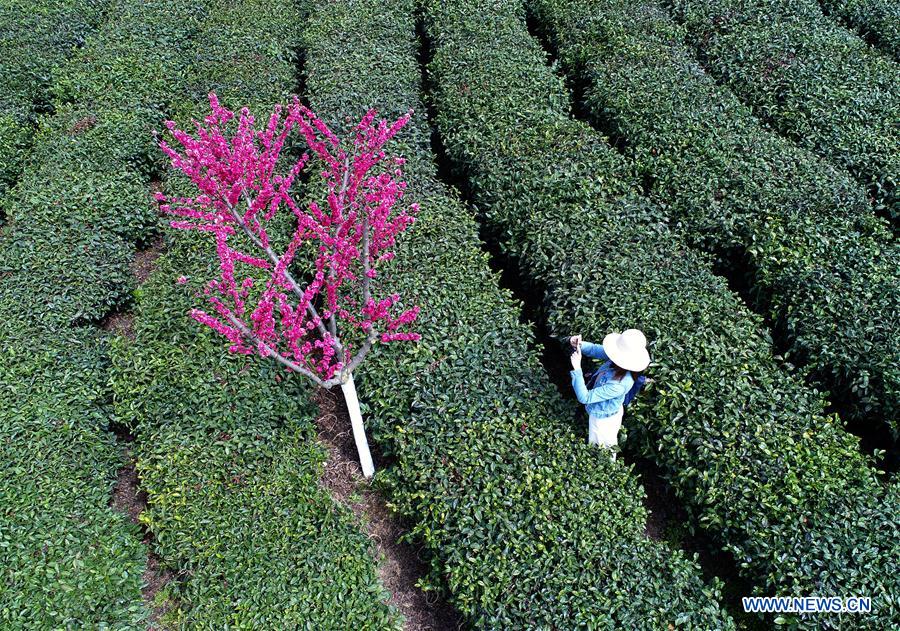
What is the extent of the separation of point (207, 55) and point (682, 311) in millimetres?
8451

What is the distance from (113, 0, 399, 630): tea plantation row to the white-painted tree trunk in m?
0.36

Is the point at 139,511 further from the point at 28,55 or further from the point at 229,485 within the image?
the point at 28,55

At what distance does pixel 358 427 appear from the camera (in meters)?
5.73

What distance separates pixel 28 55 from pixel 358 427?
9.98 m

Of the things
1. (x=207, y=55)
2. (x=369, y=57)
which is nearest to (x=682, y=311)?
(x=369, y=57)

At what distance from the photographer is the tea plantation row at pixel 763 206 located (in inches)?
247

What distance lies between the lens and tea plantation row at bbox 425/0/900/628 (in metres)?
5.02

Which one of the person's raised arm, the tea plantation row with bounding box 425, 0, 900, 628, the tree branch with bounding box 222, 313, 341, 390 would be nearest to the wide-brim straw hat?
the person's raised arm

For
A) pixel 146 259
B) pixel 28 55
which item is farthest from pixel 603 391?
pixel 28 55

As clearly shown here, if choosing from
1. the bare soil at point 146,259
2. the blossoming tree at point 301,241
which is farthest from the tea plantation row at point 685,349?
the bare soil at point 146,259

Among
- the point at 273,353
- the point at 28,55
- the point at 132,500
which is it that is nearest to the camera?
the point at 273,353

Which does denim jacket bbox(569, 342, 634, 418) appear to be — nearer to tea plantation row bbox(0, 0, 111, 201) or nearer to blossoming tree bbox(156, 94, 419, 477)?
blossoming tree bbox(156, 94, 419, 477)

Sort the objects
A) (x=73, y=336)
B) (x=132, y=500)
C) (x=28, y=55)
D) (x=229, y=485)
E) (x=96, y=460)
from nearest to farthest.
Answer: (x=229, y=485)
(x=96, y=460)
(x=132, y=500)
(x=73, y=336)
(x=28, y=55)

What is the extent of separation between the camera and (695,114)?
872cm
